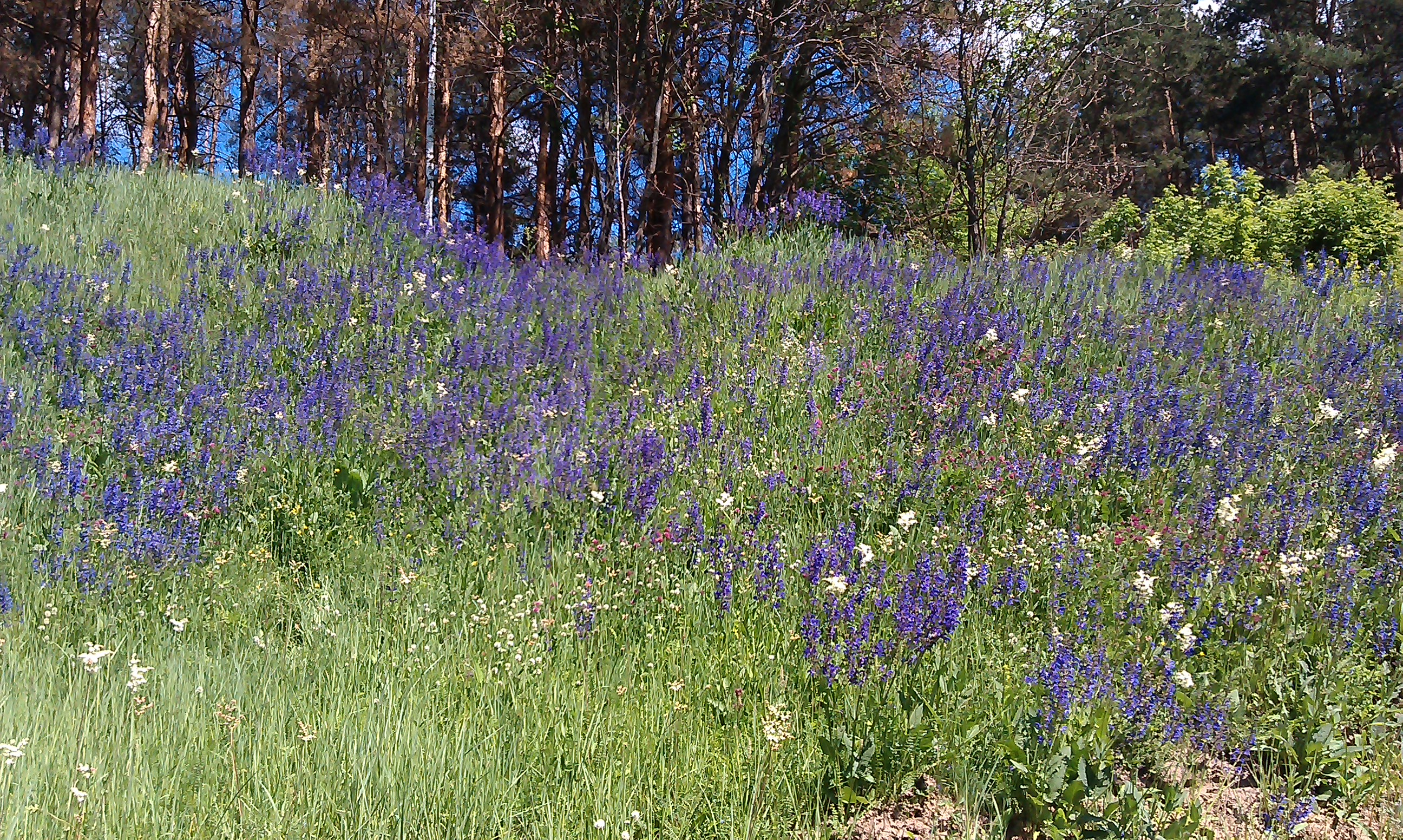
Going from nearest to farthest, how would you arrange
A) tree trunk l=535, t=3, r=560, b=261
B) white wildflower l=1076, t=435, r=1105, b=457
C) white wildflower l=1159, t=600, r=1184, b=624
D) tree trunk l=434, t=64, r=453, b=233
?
white wildflower l=1159, t=600, r=1184, b=624
white wildflower l=1076, t=435, r=1105, b=457
tree trunk l=434, t=64, r=453, b=233
tree trunk l=535, t=3, r=560, b=261

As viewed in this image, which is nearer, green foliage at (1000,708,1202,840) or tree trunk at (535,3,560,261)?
green foliage at (1000,708,1202,840)

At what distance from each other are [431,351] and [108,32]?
2307 cm

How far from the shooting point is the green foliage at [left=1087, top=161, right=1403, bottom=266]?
13.7 metres

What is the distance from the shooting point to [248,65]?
1873 centimetres

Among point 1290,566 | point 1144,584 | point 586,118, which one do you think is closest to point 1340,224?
point 586,118

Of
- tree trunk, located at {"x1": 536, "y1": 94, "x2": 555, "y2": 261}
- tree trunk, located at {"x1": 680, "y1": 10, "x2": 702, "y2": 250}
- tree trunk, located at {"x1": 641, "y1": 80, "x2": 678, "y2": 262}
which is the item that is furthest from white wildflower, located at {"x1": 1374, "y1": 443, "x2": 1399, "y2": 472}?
tree trunk, located at {"x1": 536, "y1": 94, "x2": 555, "y2": 261}

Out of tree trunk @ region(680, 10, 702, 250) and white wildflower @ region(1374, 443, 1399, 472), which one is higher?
tree trunk @ region(680, 10, 702, 250)

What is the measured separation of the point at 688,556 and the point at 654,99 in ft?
32.8

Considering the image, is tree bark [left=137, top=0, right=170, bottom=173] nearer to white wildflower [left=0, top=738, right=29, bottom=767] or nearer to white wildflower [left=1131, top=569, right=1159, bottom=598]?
white wildflower [left=0, top=738, right=29, bottom=767]

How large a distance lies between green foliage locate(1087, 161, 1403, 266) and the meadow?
741 centimetres

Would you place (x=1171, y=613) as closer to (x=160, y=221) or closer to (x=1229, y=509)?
(x=1229, y=509)

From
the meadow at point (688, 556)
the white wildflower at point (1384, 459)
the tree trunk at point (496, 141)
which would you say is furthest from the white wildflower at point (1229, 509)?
the tree trunk at point (496, 141)

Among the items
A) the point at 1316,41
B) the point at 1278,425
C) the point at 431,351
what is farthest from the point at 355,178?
the point at 1316,41

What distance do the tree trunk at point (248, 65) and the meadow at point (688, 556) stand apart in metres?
13.2
